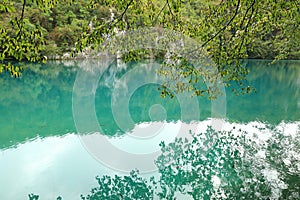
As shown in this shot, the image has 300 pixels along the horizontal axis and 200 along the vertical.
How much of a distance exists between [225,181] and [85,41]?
4565mm

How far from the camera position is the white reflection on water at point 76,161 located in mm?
5961

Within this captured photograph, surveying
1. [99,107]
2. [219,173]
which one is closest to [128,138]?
[219,173]

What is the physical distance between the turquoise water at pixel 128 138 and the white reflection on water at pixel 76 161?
0.02 m

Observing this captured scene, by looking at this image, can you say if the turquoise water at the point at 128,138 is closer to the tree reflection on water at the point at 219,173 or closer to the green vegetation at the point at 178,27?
the tree reflection on water at the point at 219,173

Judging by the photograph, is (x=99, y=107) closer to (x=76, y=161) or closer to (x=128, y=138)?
(x=128, y=138)

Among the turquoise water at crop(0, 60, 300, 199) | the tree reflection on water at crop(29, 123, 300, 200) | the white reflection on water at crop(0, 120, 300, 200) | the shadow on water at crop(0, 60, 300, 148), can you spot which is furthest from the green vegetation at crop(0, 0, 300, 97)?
the shadow on water at crop(0, 60, 300, 148)

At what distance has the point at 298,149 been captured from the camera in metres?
7.55

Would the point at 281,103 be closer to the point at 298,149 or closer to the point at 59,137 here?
the point at 298,149

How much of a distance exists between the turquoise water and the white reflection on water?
0.02m

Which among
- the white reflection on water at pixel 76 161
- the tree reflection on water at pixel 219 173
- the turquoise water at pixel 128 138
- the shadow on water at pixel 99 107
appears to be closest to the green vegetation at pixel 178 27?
the tree reflection on water at pixel 219 173

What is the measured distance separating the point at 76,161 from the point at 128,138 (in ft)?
8.74

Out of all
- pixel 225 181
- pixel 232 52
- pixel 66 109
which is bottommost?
pixel 66 109

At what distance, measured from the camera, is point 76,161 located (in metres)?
7.55

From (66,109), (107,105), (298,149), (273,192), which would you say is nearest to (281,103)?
(298,149)
